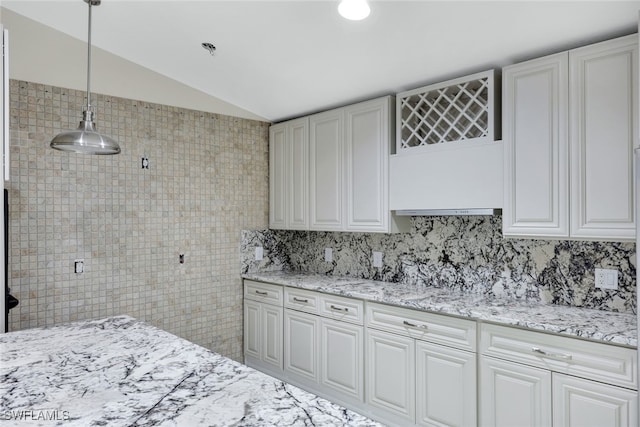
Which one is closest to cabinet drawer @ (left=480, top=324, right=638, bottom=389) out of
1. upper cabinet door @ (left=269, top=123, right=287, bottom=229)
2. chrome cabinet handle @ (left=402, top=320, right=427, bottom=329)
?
chrome cabinet handle @ (left=402, top=320, right=427, bottom=329)

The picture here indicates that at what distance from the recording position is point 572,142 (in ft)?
7.47

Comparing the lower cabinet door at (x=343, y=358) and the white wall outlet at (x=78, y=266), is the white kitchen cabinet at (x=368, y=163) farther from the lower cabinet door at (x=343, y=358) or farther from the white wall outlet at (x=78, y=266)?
the white wall outlet at (x=78, y=266)

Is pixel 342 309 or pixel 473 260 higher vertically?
pixel 473 260

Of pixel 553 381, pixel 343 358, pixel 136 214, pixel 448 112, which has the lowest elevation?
pixel 343 358

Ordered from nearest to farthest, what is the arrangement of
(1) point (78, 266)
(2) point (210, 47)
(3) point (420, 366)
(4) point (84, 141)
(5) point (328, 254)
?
(4) point (84, 141), (3) point (420, 366), (2) point (210, 47), (1) point (78, 266), (5) point (328, 254)

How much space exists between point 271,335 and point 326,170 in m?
1.52

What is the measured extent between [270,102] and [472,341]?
2.53 metres

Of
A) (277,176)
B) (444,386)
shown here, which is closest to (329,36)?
(277,176)

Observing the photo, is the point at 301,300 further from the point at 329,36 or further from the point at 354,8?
the point at 354,8

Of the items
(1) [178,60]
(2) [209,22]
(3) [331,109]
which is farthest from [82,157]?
(3) [331,109]

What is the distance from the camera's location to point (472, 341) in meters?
2.41

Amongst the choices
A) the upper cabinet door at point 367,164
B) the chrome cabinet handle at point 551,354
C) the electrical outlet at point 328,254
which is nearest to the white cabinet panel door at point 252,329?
the electrical outlet at point 328,254

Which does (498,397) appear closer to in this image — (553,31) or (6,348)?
(553,31)

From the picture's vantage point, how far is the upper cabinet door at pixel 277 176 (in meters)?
4.04
